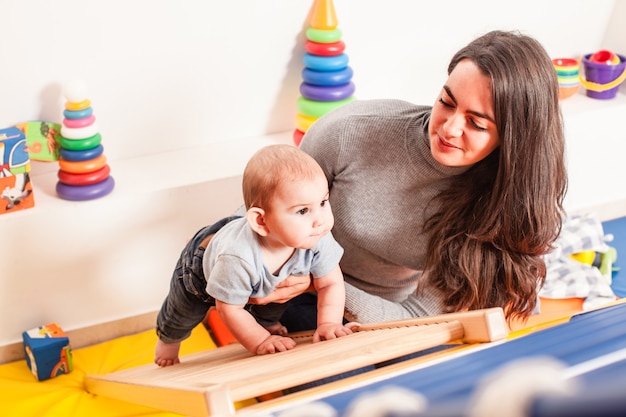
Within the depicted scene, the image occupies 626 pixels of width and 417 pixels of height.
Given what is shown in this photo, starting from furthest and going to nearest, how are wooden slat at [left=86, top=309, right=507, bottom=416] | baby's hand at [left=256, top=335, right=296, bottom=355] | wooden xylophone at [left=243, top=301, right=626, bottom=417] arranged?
baby's hand at [left=256, top=335, right=296, bottom=355] < wooden slat at [left=86, top=309, right=507, bottom=416] < wooden xylophone at [left=243, top=301, right=626, bottom=417]

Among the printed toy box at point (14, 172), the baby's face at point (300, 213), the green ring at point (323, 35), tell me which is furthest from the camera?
the green ring at point (323, 35)

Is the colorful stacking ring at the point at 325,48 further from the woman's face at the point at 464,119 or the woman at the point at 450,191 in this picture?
the woman's face at the point at 464,119

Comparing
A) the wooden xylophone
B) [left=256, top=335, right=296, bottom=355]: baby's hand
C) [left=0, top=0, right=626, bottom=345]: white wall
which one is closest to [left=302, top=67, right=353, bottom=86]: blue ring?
[left=0, top=0, right=626, bottom=345]: white wall

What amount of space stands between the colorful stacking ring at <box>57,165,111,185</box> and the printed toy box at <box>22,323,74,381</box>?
37 cm

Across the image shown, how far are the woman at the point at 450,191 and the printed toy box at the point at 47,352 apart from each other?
0.63 meters

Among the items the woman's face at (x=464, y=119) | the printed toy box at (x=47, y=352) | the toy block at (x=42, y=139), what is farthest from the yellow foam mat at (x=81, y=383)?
the woman's face at (x=464, y=119)

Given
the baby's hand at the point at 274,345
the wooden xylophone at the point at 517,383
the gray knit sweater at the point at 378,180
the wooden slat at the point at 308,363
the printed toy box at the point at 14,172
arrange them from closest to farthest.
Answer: the wooden xylophone at the point at 517,383
the wooden slat at the point at 308,363
the baby's hand at the point at 274,345
the gray knit sweater at the point at 378,180
the printed toy box at the point at 14,172

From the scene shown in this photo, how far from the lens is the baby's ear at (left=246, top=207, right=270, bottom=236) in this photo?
1.11 meters

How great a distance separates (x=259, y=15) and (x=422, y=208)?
0.81 metres

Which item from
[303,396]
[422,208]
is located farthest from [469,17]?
[303,396]

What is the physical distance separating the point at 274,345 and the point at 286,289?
0.10 metres

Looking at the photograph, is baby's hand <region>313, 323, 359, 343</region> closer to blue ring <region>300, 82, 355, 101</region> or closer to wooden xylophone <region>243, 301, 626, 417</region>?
wooden xylophone <region>243, 301, 626, 417</region>

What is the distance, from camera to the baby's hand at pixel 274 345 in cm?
120

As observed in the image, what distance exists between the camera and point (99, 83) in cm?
185
